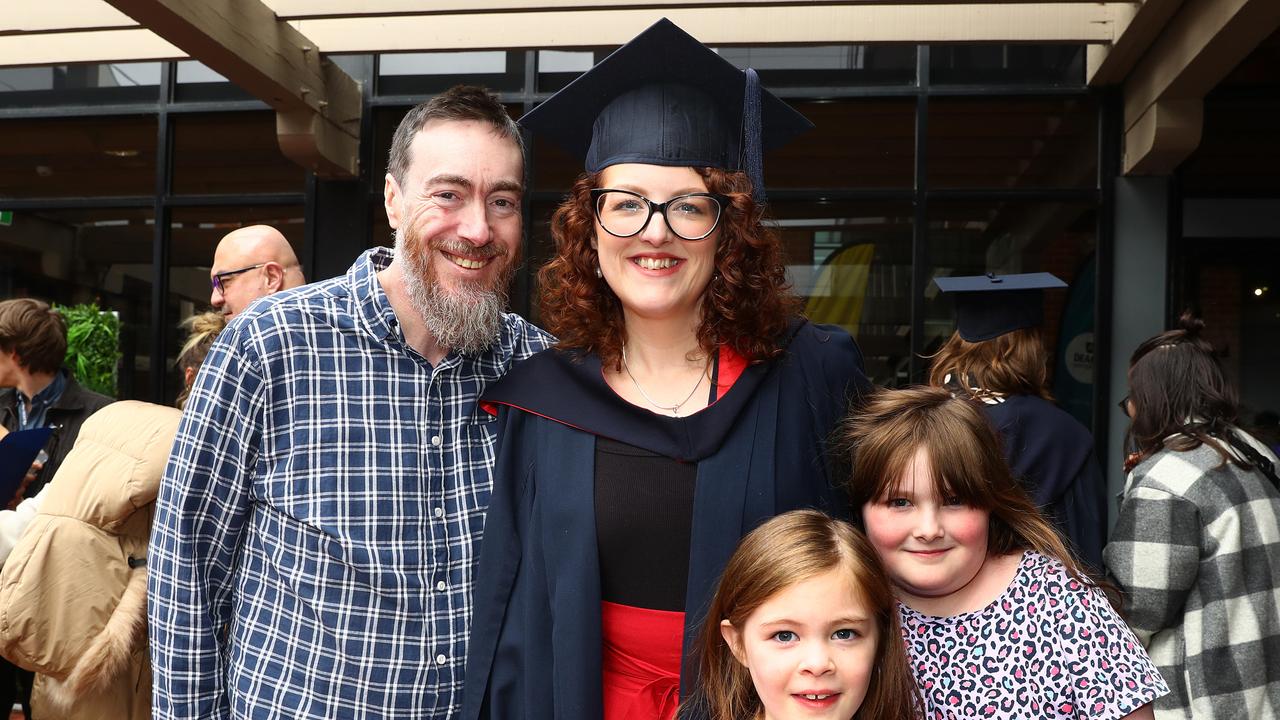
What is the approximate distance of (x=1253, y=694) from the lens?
10.8 feet

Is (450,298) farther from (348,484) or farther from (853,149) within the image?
(853,149)

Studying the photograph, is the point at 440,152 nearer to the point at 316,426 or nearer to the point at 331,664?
the point at 316,426

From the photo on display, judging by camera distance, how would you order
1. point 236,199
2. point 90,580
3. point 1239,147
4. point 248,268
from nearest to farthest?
point 90,580 → point 248,268 → point 1239,147 → point 236,199

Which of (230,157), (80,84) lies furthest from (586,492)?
(80,84)

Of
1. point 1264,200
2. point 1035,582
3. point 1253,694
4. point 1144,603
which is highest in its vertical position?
point 1264,200

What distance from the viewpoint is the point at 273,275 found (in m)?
3.78

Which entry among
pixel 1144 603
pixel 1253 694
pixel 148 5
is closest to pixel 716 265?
pixel 1144 603

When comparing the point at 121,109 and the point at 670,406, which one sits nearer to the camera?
the point at 670,406

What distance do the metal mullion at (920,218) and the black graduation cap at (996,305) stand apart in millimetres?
2473

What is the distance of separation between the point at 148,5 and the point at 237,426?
9.10ft

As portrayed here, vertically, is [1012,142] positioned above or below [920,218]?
above

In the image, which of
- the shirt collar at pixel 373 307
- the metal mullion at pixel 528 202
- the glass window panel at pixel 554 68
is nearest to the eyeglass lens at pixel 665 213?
the shirt collar at pixel 373 307

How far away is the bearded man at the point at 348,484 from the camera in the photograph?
2104 mm

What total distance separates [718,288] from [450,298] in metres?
0.55
